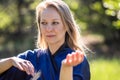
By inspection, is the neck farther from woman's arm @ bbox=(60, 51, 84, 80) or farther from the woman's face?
woman's arm @ bbox=(60, 51, 84, 80)

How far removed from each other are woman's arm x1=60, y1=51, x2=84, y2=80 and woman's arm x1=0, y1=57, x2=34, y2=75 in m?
0.27

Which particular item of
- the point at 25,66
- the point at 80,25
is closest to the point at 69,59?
the point at 25,66

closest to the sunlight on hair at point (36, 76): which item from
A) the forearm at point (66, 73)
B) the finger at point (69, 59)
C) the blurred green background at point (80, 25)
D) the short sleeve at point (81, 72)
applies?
the short sleeve at point (81, 72)

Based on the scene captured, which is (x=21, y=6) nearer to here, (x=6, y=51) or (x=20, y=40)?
(x=20, y=40)

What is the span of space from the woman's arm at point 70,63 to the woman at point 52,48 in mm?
371

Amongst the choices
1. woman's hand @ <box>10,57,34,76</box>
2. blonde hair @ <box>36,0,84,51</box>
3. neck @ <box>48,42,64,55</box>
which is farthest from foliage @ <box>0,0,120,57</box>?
Result: woman's hand @ <box>10,57,34,76</box>

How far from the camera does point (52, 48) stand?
4.84 m

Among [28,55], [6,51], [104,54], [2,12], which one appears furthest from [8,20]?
[28,55]

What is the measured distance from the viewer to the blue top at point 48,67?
4656mm

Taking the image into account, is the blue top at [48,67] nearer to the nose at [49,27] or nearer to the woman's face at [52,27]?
the woman's face at [52,27]

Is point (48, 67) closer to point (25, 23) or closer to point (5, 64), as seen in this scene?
point (5, 64)

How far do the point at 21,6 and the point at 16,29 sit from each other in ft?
4.53

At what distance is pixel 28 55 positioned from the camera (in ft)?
16.2

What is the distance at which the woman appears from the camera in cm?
469
